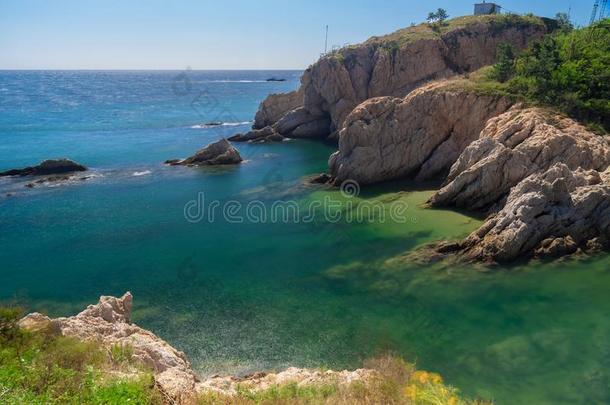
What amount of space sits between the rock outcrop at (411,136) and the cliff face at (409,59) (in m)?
21.9

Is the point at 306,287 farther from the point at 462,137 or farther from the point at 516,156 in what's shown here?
the point at 462,137

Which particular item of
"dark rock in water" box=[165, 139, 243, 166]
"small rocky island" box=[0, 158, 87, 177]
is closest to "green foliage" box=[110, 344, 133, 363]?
"dark rock in water" box=[165, 139, 243, 166]

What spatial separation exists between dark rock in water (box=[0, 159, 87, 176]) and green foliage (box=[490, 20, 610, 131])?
4666 centimetres

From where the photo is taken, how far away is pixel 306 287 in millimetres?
23656

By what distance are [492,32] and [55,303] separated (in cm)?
6529

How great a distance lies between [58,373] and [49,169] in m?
46.7

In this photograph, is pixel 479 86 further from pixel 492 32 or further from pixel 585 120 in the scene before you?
pixel 492 32

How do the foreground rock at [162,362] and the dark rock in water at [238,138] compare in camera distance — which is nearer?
the foreground rock at [162,362]

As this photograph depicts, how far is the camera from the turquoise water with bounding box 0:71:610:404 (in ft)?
57.7

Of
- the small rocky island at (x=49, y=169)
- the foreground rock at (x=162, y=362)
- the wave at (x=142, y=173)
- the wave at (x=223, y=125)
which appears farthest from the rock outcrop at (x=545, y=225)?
the wave at (x=223, y=125)

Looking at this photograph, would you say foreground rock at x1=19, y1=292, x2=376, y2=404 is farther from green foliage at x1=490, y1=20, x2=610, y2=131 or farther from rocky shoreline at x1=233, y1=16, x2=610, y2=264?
green foliage at x1=490, y1=20, x2=610, y2=131

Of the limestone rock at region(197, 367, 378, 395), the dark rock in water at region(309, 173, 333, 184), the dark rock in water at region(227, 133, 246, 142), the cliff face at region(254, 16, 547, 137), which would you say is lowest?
the limestone rock at region(197, 367, 378, 395)

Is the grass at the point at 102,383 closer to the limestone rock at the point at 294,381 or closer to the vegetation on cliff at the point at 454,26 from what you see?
the limestone rock at the point at 294,381

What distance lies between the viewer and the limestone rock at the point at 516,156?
30.2 metres
